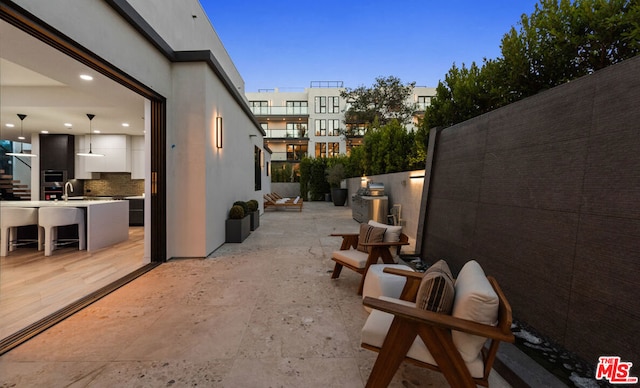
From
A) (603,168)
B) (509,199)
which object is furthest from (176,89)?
(603,168)

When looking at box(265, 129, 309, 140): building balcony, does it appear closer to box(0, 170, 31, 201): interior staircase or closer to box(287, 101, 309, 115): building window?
box(287, 101, 309, 115): building window

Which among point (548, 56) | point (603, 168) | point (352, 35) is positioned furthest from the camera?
point (352, 35)

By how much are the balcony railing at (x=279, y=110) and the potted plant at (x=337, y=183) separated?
29.1 ft

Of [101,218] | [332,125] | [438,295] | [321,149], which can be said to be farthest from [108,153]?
[332,125]

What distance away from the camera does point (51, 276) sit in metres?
3.81

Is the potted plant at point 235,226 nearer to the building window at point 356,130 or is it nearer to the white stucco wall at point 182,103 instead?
the white stucco wall at point 182,103

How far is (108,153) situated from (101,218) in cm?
395

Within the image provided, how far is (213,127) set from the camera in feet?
16.7


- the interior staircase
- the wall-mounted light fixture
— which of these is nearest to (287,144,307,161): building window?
the interior staircase

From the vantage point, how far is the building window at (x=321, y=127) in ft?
78.8

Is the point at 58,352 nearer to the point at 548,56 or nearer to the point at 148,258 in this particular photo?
the point at 148,258

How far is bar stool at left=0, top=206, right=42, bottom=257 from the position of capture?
473cm

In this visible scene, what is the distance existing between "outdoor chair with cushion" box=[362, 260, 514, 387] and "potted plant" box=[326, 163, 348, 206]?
1343 centimetres

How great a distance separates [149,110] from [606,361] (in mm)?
5809
